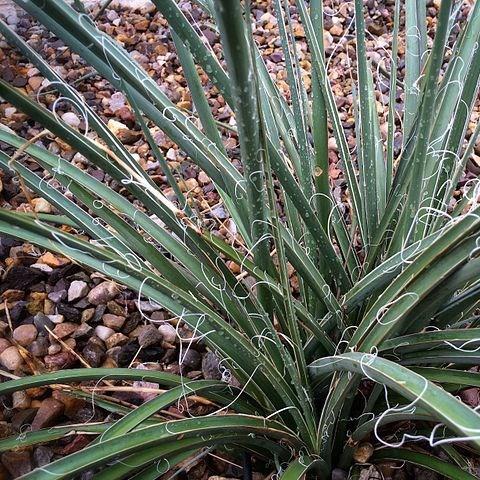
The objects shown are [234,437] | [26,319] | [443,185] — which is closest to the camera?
[234,437]

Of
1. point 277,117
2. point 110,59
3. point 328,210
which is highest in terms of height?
point 110,59

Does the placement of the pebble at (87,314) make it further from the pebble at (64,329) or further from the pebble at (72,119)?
the pebble at (72,119)

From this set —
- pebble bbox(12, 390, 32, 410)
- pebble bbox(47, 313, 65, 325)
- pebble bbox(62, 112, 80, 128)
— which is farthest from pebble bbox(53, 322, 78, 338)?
pebble bbox(62, 112, 80, 128)

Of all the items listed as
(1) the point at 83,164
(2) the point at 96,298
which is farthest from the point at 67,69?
(2) the point at 96,298

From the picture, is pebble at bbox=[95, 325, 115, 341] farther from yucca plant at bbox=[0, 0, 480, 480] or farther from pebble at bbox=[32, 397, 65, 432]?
yucca plant at bbox=[0, 0, 480, 480]

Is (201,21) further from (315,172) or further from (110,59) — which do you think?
(110,59)

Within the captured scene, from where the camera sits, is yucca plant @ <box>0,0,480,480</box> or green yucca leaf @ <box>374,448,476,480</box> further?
green yucca leaf @ <box>374,448,476,480</box>
